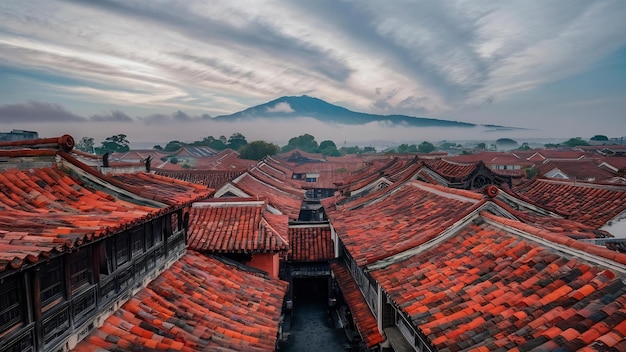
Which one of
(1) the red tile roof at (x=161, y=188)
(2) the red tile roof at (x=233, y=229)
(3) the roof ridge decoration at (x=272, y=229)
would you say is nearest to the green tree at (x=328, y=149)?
(2) the red tile roof at (x=233, y=229)

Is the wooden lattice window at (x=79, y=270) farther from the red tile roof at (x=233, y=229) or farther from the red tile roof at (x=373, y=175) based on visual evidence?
the red tile roof at (x=373, y=175)

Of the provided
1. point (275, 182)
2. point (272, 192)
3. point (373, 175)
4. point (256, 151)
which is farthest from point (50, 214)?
point (256, 151)

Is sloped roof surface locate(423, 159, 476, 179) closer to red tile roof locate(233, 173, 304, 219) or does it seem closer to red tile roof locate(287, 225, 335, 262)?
red tile roof locate(287, 225, 335, 262)

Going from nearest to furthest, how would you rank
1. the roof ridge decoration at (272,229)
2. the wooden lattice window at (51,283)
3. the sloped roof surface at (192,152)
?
the wooden lattice window at (51,283) < the roof ridge decoration at (272,229) < the sloped roof surface at (192,152)

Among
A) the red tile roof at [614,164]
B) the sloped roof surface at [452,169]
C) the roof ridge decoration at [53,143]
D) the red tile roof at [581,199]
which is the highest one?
the roof ridge decoration at [53,143]

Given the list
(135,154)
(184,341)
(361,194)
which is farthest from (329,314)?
(135,154)

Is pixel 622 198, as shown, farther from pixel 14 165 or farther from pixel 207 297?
pixel 14 165
